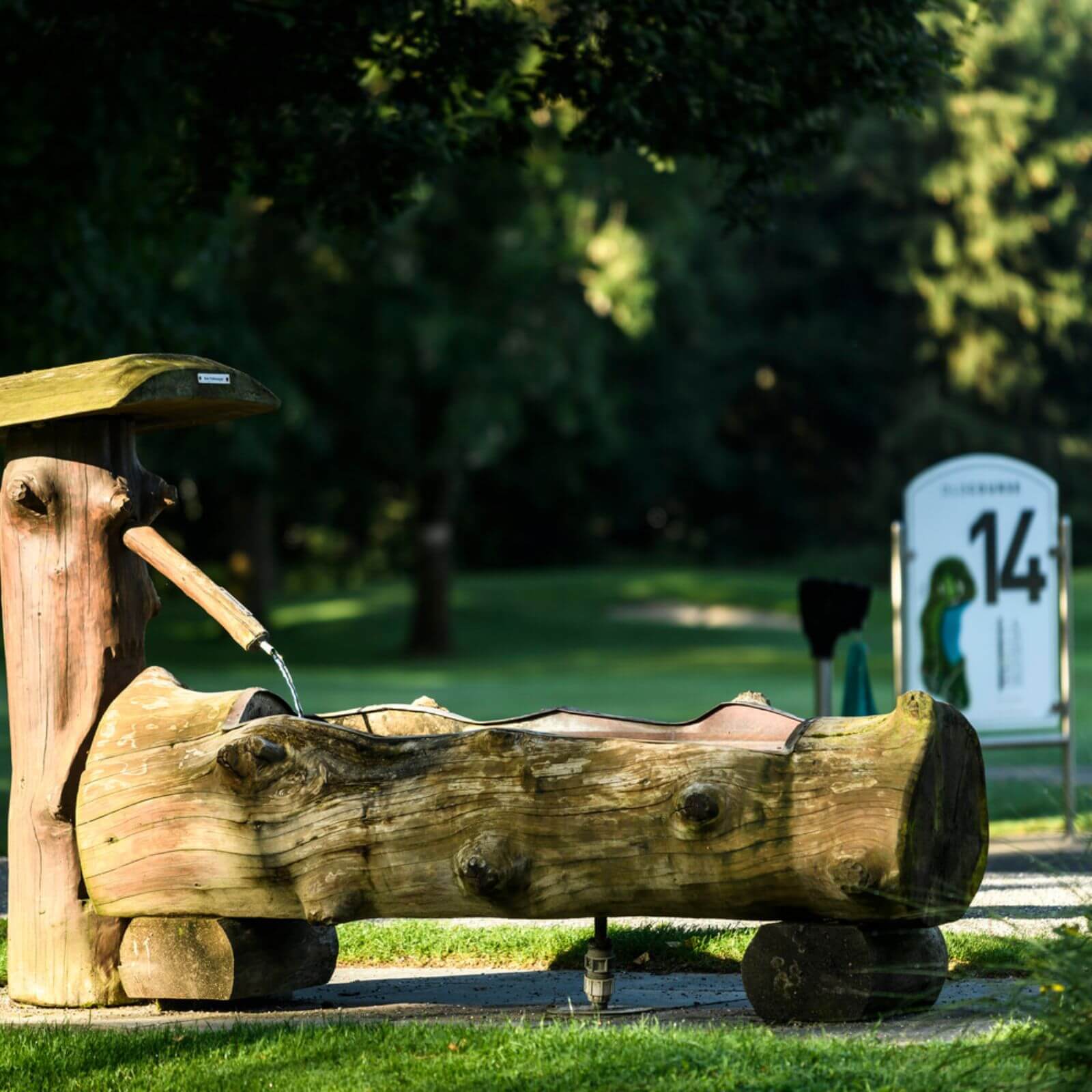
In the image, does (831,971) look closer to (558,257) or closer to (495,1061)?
(495,1061)

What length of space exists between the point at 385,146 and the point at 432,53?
1.94 ft

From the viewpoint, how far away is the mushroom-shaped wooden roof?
20.1ft

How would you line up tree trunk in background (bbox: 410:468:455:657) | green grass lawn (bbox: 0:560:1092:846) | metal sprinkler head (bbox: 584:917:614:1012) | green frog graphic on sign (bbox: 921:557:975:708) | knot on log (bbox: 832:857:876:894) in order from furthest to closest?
tree trunk in background (bbox: 410:468:455:657), green grass lawn (bbox: 0:560:1092:846), green frog graphic on sign (bbox: 921:557:975:708), metal sprinkler head (bbox: 584:917:614:1012), knot on log (bbox: 832:857:876:894)

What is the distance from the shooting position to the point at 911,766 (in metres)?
5.11

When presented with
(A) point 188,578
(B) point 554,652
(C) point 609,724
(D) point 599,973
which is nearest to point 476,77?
(A) point 188,578

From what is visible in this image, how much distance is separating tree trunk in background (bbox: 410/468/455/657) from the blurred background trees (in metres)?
0.06

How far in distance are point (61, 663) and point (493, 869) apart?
1.84m

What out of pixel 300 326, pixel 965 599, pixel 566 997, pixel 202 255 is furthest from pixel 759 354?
pixel 566 997

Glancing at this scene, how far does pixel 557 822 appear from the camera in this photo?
5.36m

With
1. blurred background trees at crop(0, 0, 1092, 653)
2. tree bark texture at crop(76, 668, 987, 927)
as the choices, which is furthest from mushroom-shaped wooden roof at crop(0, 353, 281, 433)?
blurred background trees at crop(0, 0, 1092, 653)

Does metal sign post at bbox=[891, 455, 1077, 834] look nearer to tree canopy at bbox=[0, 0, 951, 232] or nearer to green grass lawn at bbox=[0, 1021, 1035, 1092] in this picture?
tree canopy at bbox=[0, 0, 951, 232]

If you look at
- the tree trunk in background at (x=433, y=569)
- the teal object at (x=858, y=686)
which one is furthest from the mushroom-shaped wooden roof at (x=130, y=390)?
the tree trunk in background at (x=433, y=569)

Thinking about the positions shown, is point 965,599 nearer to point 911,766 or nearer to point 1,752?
point 911,766

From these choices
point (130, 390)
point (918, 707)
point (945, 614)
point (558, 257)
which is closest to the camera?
point (918, 707)
